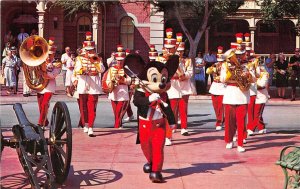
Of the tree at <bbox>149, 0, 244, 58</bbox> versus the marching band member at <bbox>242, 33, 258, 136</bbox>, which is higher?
the tree at <bbox>149, 0, 244, 58</bbox>

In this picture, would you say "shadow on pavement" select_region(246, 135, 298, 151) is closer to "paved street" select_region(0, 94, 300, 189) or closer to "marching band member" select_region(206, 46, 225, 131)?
"paved street" select_region(0, 94, 300, 189)

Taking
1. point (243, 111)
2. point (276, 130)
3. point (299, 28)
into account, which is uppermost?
point (299, 28)

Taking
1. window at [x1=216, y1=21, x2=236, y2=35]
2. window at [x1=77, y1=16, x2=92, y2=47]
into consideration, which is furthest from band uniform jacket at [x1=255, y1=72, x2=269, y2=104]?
window at [x1=216, y1=21, x2=236, y2=35]

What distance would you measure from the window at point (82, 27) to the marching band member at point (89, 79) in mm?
18341

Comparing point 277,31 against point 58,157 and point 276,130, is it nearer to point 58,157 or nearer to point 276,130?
point 276,130

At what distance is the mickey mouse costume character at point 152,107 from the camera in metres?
7.59

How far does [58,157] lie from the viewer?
702 cm

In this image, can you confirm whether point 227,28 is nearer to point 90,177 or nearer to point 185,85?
point 185,85

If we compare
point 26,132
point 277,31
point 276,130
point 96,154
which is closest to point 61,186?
point 26,132

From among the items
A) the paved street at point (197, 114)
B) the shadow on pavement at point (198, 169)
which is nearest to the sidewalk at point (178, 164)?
the shadow on pavement at point (198, 169)

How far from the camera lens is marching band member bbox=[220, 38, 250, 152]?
30.9ft

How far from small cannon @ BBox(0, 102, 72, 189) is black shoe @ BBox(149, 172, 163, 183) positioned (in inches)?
47.7

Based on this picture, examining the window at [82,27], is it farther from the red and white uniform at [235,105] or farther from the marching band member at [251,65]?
the red and white uniform at [235,105]

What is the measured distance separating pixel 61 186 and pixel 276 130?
22.3 ft
